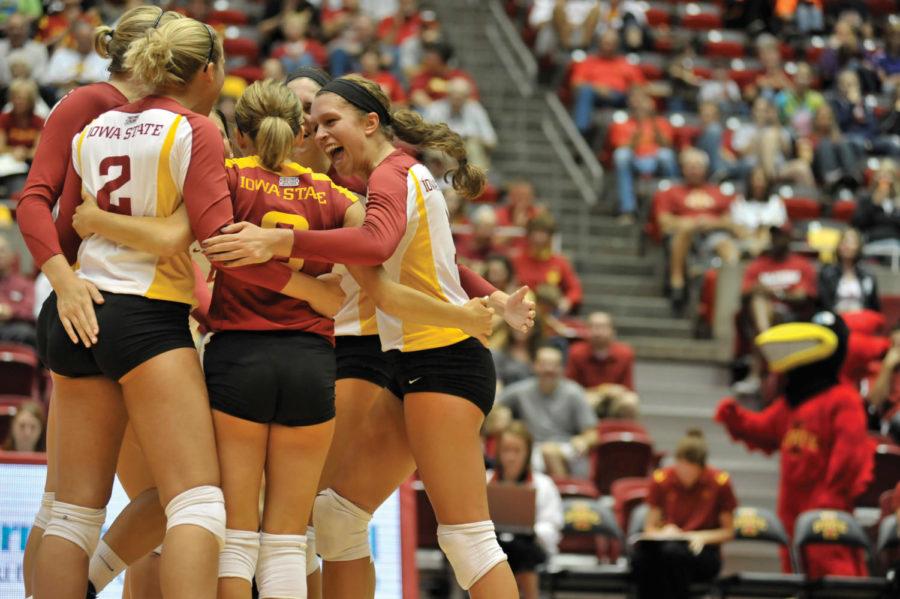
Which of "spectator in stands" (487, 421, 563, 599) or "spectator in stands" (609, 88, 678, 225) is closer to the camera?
"spectator in stands" (487, 421, 563, 599)

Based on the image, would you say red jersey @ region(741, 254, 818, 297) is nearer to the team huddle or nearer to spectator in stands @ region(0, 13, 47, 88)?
spectator in stands @ region(0, 13, 47, 88)

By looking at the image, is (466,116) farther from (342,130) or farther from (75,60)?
(342,130)

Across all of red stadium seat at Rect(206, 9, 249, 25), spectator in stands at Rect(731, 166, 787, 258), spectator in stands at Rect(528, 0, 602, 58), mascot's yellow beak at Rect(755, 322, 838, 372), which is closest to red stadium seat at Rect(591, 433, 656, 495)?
mascot's yellow beak at Rect(755, 322, 838, 372)

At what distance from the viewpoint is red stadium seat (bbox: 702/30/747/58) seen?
16.8 metres

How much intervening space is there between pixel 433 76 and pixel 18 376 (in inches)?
261

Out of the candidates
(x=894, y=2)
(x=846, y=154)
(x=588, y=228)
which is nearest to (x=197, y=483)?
(x=588, y=228)

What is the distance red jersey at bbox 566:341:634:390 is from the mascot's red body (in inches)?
81.5

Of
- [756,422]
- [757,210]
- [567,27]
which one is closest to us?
[756,422]

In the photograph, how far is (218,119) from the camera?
4551mm

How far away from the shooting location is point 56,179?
3.88 m

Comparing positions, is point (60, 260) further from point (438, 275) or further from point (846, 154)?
point (846, 154)

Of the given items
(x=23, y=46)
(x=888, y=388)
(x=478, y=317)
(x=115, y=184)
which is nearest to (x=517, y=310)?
(x=478, y=317)

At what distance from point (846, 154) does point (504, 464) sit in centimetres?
817

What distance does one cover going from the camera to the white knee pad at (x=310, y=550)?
4332 millimetres
